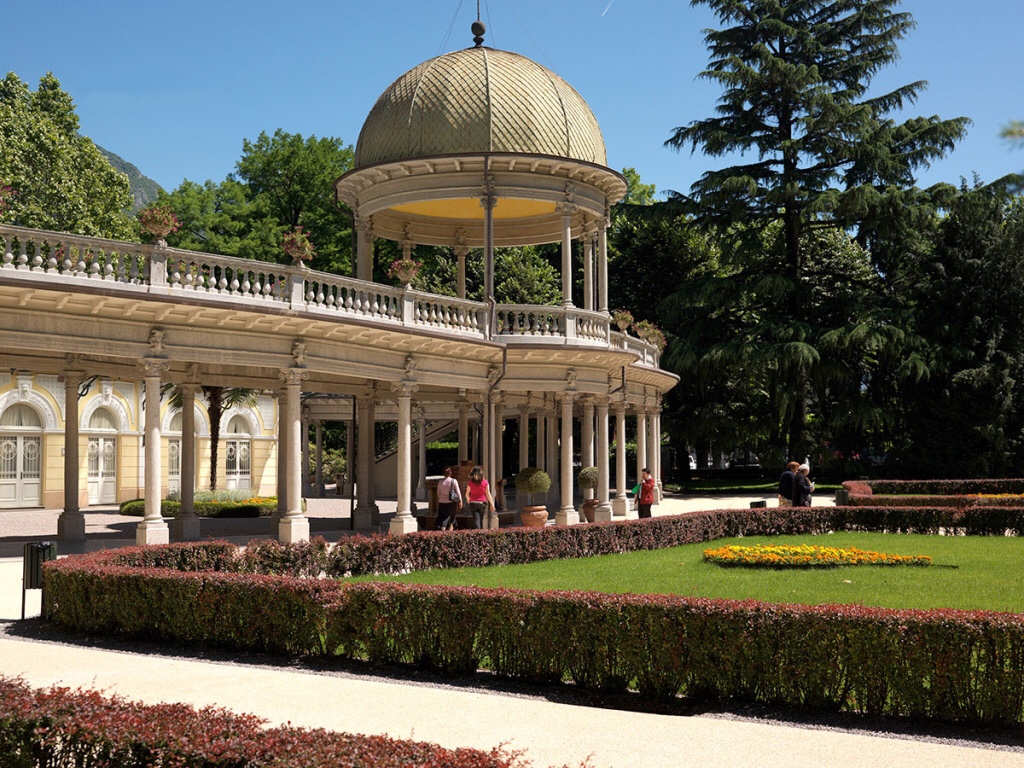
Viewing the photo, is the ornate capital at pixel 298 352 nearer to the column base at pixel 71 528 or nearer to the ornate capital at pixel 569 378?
the column base at pixel 71 528

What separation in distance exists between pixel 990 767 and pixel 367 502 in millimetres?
25245

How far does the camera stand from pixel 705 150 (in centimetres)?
5172

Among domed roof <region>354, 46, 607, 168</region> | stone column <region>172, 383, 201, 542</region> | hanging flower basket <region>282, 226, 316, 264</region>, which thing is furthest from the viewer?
domed roof <region>354, 46, 607, 168</region>

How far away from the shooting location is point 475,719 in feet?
30.1

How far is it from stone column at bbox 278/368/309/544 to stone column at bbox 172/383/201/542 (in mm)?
4714

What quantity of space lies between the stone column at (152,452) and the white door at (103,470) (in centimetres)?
2823

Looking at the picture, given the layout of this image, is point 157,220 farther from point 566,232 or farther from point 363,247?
point 566,232

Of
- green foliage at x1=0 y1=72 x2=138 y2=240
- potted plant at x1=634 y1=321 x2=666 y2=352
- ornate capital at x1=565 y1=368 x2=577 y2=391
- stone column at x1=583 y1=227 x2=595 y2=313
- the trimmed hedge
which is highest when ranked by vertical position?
green foliage at x1=0 y1=72 x2=138 y2=240

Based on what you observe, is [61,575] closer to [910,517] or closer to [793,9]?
[910,517]

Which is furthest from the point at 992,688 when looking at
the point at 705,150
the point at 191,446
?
the point at 705,150

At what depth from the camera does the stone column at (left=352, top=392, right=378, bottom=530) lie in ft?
102

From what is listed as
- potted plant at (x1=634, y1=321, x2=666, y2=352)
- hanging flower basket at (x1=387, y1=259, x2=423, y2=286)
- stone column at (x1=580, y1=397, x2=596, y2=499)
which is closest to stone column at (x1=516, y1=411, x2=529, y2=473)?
potted plant at (x1=634, y1=321, x2=666, y2=352)

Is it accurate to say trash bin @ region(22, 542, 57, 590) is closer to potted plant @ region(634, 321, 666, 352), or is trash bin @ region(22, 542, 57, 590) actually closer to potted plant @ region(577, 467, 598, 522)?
potted plant @ region(577, 467, 598, 522)

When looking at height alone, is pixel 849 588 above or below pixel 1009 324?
below
